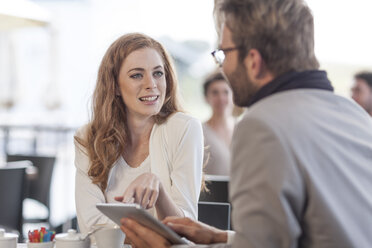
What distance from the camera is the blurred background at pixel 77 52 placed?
6.71 meters

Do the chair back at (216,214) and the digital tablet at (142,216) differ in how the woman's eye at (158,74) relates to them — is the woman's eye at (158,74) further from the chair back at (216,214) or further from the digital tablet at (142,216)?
the digital tablet at (142,216)

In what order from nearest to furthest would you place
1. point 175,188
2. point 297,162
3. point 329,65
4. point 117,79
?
point 297,162 → point 175,188 → point 117,79 → point 329,65

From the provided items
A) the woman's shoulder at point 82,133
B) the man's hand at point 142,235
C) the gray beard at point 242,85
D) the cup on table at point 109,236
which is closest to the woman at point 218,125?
the woman's shoulder at point 82,133

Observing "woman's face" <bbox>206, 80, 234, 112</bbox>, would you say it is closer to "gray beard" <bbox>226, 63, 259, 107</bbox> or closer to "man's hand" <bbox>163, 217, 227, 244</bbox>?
"man's hand" <bbox>163, 217, 227, 244</bbox>

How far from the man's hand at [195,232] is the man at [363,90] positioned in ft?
11.3

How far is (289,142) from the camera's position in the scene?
1146 mm

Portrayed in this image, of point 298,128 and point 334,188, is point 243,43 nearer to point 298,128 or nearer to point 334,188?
point 298,128

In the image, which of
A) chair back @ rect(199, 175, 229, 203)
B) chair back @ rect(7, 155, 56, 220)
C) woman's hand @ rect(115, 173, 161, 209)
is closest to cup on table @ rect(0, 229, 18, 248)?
woman's hand @ rect(115, 173, 161, 209)

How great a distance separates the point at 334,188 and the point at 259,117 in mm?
226

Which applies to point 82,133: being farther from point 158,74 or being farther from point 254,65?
point 254,65

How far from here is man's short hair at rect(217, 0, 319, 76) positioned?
4.31 ft

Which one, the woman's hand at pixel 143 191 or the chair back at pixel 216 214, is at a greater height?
the woman's hand at pixel 143 191

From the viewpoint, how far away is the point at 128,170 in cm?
234

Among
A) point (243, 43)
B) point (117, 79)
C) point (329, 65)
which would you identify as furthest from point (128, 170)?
point (329, 65)
